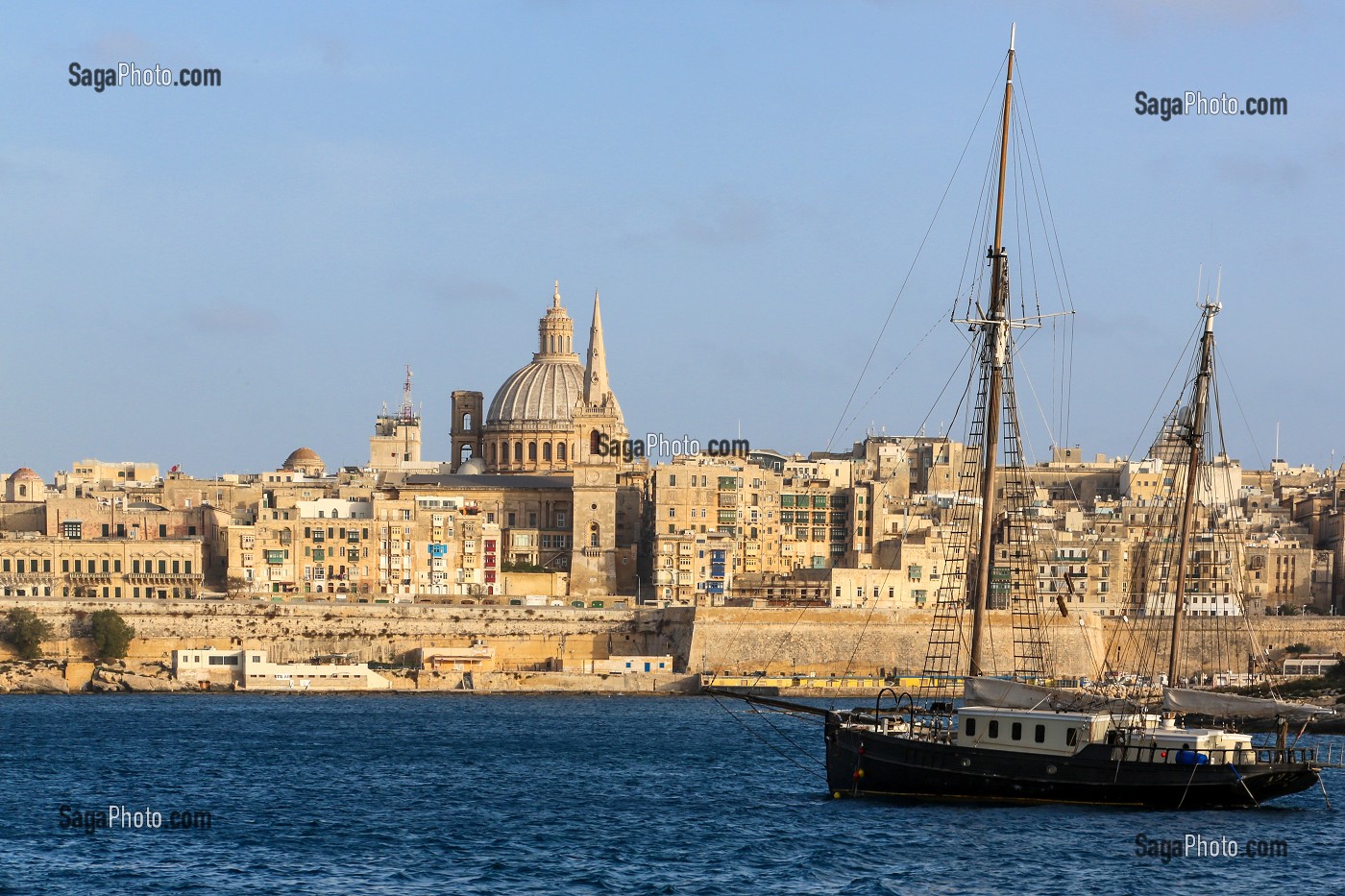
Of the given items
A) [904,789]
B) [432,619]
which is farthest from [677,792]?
[432,619]

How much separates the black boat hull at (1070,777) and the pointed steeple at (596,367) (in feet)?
285

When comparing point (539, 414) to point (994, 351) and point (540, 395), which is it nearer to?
point (540, 395)

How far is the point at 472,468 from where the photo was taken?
13012cm

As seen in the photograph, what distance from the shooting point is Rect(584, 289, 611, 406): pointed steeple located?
132 m

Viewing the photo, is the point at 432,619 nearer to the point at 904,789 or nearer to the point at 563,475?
the point at 563,475

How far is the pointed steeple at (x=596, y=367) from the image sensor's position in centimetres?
13225

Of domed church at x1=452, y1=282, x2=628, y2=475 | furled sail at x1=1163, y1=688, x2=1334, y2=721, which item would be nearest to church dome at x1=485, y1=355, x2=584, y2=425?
domed church at x1=452, y1=282, x2=628, y2=475

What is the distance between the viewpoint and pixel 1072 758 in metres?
44.3

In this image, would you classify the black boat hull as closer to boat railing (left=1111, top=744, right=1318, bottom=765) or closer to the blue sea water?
boat railing (left=1111, top=744, right=1318, bottom=765)

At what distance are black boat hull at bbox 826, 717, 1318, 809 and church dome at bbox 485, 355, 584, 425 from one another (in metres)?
88.0

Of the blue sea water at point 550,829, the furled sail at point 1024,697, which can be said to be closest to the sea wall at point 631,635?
the blue sea water at point 550,829

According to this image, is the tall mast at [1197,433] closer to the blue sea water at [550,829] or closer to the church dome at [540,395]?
the blue sea water at [550,829]

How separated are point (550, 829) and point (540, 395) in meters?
91.2

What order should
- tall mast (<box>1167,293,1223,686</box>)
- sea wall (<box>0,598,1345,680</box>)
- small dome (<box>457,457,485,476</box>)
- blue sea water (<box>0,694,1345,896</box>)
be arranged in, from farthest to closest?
small dome (<box>457,457,485,476</box>) < sea wall (<box>0,598,1345,680</box>) < tall mast (<box>1167,293,1223,686</box>) < blue sea water (<box>0,694,1345,896</box>)
